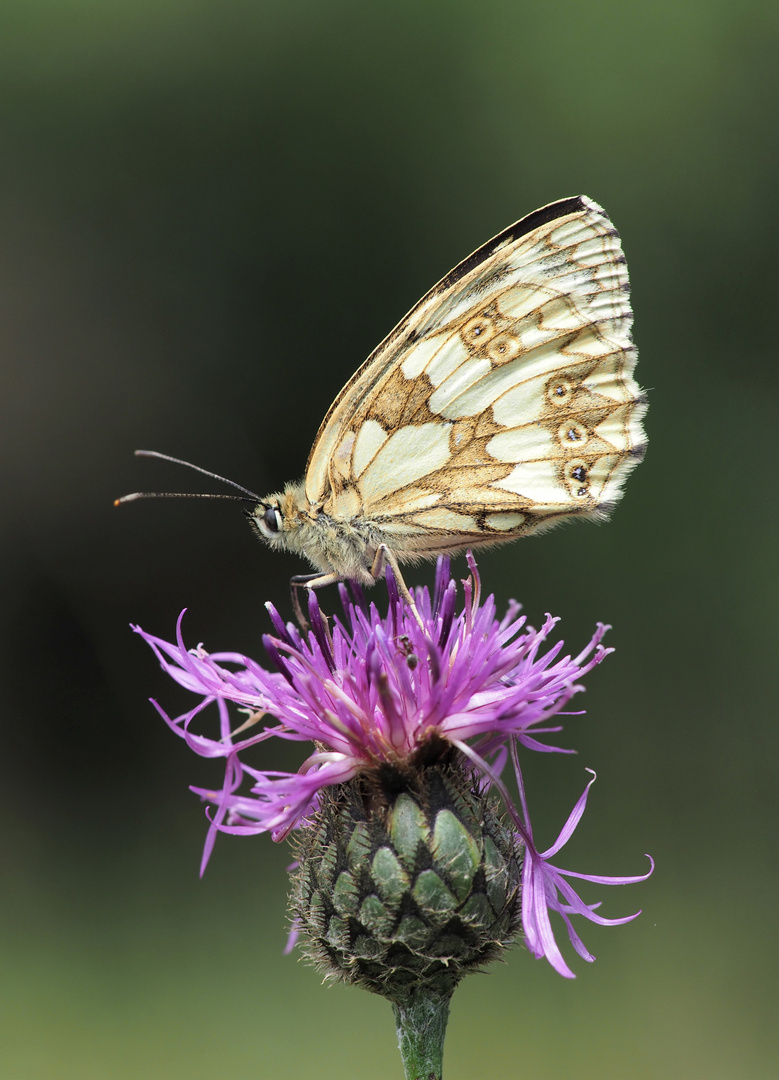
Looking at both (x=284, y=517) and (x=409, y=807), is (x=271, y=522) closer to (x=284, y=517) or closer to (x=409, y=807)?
(x=284, y=517)

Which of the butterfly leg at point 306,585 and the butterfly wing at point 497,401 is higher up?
the butterfly wing at point 497,401

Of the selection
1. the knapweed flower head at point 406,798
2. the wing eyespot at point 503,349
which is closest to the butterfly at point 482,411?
the wing eyespot at point 503,349

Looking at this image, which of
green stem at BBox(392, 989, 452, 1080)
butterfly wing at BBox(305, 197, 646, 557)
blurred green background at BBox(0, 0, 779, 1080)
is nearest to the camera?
green stem at BBox(392, 989, 452, 1080)

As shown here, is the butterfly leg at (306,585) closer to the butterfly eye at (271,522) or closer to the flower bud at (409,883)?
the butterfly eye at (271,522)

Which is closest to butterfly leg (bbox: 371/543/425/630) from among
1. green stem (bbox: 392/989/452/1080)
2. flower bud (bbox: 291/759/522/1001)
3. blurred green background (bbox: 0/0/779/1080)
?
flower bud (bbox: 291/759/522/1001)

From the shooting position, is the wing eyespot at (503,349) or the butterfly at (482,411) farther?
the wing eyespot at (503,349)

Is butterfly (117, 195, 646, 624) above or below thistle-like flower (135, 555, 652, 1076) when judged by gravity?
above

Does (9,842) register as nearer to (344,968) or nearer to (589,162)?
(344,968)

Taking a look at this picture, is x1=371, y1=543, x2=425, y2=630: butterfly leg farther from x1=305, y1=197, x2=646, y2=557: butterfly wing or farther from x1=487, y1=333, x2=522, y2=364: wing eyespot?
x1=487, y1=333, x2=522, y2=364: wing eyespot
